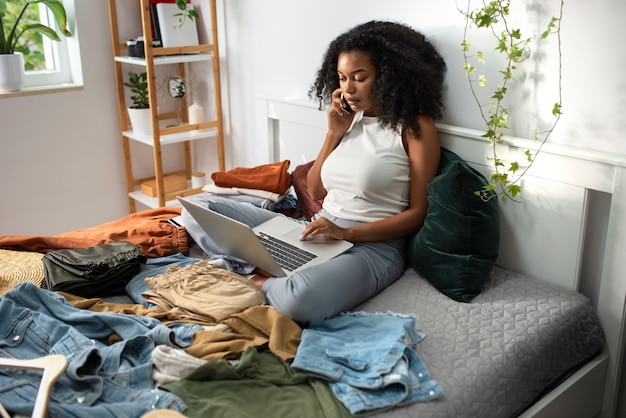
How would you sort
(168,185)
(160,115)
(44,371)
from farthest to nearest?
1. (160,115)
2. (168,185)
3. (44,371)

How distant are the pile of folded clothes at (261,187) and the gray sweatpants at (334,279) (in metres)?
0.29

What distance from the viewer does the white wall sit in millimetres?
2018

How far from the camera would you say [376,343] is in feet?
4.93

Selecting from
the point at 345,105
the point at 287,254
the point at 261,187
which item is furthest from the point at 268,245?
the point at 345,105

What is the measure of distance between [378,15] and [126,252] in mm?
1148

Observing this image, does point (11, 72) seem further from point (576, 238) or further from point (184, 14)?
point (576, 238)

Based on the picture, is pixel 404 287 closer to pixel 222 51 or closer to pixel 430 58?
pixel 430 58

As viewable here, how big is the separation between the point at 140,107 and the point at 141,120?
6 cm

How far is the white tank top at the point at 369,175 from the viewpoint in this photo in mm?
1980

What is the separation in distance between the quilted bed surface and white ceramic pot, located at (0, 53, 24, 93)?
1909mm

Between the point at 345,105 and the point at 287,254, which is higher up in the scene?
the point at 345,105

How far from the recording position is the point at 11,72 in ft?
8.95

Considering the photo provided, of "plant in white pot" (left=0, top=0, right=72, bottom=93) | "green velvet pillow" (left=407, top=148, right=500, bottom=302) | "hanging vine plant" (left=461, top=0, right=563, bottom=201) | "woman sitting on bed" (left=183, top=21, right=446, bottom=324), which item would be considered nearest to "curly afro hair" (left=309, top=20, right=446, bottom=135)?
"woman sitting on bed" (left=183, top=21, right=446, bottom=324)

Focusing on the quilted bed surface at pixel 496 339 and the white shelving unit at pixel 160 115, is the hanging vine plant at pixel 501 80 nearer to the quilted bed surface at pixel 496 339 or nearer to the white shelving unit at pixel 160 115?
the quilted bed surface at pixel 496 339
